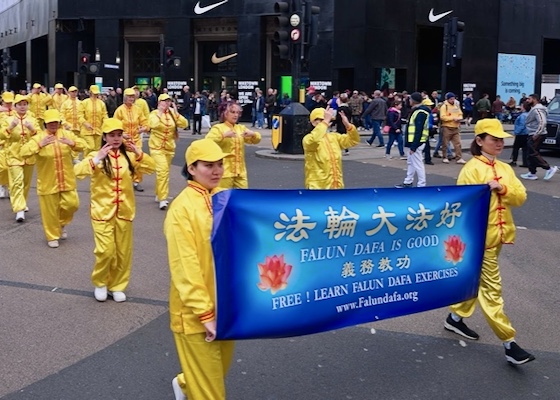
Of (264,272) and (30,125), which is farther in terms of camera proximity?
(30,125)

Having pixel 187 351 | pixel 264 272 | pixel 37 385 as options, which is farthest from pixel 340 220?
pixel 37 385

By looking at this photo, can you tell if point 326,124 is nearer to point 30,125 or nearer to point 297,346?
point 297,346

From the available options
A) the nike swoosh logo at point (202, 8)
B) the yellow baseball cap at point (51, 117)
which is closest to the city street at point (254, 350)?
the yellow baseball cap at point (51, 117)

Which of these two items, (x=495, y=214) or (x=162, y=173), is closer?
(x=495, y=214)

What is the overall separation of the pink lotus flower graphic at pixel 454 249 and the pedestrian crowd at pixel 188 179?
0.35 metres

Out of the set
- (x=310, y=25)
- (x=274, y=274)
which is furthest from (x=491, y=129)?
(x=310, y=25)

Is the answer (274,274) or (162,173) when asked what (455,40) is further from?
(274,274)

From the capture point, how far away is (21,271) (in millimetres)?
8133

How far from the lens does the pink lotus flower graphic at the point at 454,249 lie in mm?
5227

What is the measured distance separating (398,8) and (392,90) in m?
3.68

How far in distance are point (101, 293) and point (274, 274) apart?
3333mm

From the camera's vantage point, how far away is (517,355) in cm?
542

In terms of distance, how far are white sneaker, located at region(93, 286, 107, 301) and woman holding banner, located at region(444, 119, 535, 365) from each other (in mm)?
3289

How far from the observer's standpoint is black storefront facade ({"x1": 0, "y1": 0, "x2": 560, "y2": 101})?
32531 mm
